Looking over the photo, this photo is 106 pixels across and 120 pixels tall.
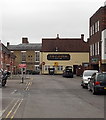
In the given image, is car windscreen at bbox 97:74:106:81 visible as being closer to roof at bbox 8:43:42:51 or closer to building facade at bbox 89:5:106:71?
building facade at bbox 89:5:106:71

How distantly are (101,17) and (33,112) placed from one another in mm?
36187

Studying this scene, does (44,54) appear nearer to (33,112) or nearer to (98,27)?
(98,27)

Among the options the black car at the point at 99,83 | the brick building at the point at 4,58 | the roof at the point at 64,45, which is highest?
the roof at the point at 64,45

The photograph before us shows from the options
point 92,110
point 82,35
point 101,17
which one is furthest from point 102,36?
point 82,35

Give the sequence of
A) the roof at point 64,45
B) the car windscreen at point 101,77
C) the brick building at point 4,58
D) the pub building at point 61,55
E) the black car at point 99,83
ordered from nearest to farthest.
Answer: the black car at point 99,83
the car windscreen at point 101,77
the brick building at point 4,58
the pub building at point 61,55
the roof at point 64,45

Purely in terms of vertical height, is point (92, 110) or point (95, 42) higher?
point (95, 42)

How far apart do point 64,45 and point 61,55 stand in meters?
3.40

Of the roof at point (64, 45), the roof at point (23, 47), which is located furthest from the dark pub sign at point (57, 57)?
the roof at point (23, 47)

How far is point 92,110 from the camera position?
1471cm

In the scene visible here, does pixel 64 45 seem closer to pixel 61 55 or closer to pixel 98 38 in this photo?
pixel 61 55

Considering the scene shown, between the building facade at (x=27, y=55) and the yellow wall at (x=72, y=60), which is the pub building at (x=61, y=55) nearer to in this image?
the yellow wall at (x=72, y=60)

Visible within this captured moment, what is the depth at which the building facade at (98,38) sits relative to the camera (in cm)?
4753

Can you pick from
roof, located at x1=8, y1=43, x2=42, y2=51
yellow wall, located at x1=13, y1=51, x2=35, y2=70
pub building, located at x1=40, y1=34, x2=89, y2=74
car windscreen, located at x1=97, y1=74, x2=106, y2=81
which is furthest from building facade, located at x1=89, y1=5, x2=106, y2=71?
roof, located at x1=8, y1=43, x2=42, y2=51

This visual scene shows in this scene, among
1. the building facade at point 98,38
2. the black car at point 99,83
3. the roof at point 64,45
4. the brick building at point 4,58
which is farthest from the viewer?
the roof at point 64,45
